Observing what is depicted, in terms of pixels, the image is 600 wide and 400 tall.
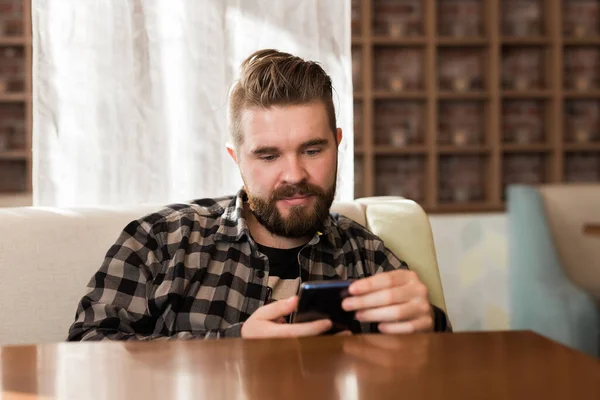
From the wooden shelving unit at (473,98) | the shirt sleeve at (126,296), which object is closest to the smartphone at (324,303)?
the shirt sleeve at (126,296)

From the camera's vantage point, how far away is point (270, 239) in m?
1.50

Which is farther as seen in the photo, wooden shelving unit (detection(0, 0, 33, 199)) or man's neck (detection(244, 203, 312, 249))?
wooden shelving unit (detection(0, 0, 33, 199))

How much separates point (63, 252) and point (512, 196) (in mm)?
2014

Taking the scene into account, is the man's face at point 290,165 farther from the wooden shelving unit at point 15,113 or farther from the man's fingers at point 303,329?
the wooden shelving unit at point 15,113

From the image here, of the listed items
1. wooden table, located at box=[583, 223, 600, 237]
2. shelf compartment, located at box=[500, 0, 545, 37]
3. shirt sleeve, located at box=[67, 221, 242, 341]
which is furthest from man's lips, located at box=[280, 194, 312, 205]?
shelf compartment, located at box=[500, 0, 545, 37]

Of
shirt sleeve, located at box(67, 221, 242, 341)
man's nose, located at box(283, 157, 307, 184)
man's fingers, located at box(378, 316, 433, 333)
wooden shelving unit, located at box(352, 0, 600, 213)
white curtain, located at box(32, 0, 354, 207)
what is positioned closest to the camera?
man's fingers, located at box(378, 316, 433, 333)

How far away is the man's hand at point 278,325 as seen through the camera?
950 millimetres

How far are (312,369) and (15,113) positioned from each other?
12.1 ft

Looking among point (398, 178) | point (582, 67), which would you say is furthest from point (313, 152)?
point (582, 67)

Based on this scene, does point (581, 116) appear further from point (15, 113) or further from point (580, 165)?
point (15, 113)

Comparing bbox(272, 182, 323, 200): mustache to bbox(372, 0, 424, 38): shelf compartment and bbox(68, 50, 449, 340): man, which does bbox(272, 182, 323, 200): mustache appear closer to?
bbox(68, 50, 449, 340): man

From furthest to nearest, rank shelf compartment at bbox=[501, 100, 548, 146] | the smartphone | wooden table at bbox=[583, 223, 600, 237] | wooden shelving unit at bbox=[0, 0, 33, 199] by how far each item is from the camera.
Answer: shelf compartment at bbox=[501, 100, 548, 146], wooden shelving unit at bbox=[0, 0, 33, 199], wooden table at bbox=[583, 223, 600, 237], the smartphone

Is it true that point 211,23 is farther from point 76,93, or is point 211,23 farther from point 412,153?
point 412,153

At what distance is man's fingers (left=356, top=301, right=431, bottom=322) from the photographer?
3.22ft
